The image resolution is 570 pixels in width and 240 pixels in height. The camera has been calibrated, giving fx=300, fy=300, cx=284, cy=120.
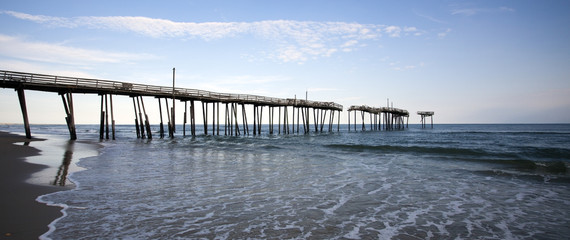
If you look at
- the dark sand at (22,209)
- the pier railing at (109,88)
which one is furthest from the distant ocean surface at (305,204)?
the pier railing at (109,88)

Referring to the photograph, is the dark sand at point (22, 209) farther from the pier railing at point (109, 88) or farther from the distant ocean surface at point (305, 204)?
the pier railing at point (109, 88)

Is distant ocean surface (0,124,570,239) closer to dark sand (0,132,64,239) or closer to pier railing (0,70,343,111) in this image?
dark sand (0,132,64,239)

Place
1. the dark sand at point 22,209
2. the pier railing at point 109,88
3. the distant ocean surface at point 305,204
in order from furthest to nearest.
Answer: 1. the pier railing at point 109,88
2. the distant ocean surface at point 305,204
3. the dark sand at point 22,209

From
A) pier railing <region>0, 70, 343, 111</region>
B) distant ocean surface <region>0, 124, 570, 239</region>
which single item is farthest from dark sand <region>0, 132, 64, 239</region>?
pier railing <region>0, 70, 343, 111</region>

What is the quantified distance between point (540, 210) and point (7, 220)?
9790 millimetres

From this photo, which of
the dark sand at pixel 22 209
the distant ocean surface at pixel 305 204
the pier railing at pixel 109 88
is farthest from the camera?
the pier railing at pixel 109 88

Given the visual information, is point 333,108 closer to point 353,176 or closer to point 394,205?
point 353,176

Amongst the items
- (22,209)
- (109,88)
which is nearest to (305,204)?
(22,209)

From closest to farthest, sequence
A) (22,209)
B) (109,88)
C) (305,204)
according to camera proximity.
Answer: (22,209) < (305,204) < (109,88)

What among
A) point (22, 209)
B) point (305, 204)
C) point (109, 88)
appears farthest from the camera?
point (109, 88)

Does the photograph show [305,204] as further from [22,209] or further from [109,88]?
[109,88]

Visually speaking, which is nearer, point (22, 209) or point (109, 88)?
point (22, 209)

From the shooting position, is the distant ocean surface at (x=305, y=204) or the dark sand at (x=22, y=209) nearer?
the dark sand at (x=22, y=209)

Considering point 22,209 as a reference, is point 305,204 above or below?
below
